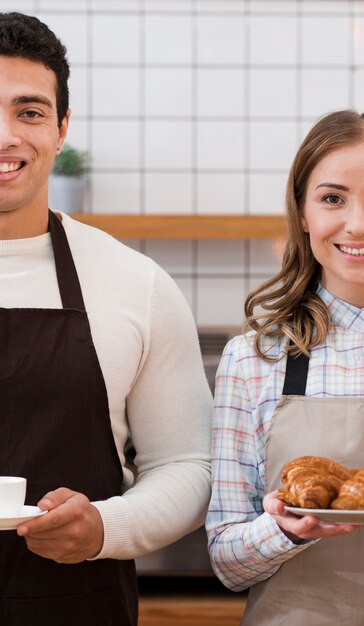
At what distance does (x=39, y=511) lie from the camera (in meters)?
1.29

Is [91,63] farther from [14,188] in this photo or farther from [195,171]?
[14,188]

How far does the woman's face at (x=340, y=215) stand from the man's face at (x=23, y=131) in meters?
0.42

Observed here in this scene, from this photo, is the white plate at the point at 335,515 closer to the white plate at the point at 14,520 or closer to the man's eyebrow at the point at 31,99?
the white plate at the point at 14,520

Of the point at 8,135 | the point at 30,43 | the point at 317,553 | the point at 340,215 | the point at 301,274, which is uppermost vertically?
the point at 30,43

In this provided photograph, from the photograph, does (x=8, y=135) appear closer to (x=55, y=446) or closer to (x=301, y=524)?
(x=55, y=446)

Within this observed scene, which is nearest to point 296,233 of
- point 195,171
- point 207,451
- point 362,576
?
point 207,451

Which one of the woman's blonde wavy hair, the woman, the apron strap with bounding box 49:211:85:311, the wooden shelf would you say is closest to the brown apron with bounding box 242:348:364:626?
the woman

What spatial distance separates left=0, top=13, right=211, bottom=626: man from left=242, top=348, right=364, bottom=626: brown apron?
165mm

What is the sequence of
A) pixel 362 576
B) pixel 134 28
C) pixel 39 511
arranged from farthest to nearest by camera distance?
pixel 134 28 < pixel 362 576 < pixel 39 511

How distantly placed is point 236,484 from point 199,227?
215 cm

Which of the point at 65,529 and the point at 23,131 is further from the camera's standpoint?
the point at 23,131

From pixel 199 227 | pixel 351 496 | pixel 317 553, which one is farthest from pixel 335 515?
pixel 199 227

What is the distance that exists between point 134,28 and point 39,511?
2753mm

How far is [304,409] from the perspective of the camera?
1485 mm
